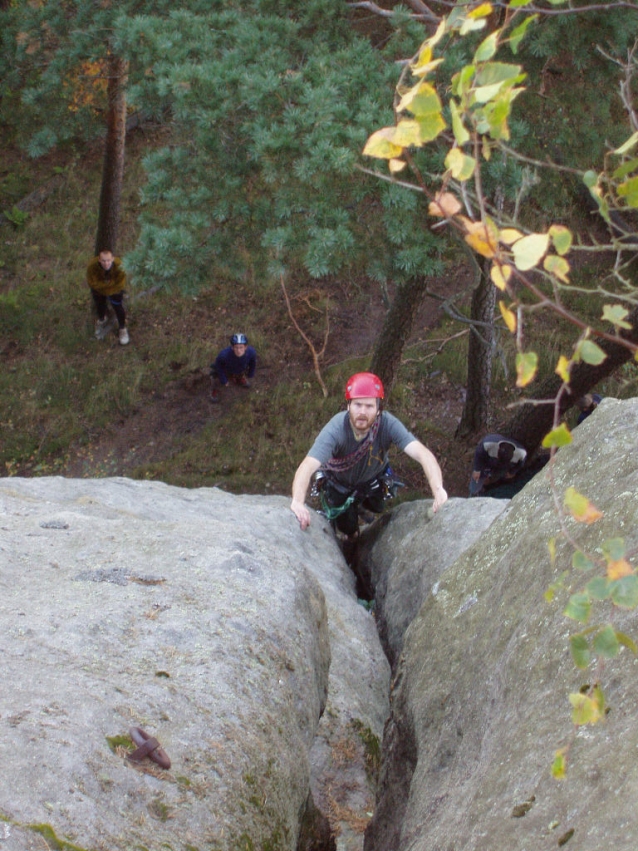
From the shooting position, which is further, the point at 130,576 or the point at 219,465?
the point at 219,465

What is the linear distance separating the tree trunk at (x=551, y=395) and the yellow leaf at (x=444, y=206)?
8048mm

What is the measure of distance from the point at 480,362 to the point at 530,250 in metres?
11.3

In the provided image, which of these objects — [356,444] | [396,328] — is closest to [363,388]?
[356,444]

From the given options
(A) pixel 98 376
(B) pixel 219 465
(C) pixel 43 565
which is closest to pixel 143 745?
(C) pixel 43 565

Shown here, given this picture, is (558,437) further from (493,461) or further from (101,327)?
(101,327)

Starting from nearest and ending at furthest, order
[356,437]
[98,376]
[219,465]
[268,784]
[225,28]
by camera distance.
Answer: [268,784], [356,437], [225,28], [219,465], [98,376]

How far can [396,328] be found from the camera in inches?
453

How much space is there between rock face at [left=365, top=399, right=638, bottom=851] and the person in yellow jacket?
11.0m

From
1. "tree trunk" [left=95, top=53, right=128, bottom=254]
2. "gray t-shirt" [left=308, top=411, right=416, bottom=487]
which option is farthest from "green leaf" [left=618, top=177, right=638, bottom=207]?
"tree trunk" [left=95, top=53, right=128, bottom=254]

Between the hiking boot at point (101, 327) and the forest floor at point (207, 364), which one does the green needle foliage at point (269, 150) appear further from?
the hiking boot at point (101, 327)

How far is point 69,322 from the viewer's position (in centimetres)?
1627

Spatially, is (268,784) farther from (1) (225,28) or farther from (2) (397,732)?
(1) (225,28)

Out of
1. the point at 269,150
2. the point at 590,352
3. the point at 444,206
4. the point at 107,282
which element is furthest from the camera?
the point at 107,282

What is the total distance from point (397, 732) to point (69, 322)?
1339 centimetres
